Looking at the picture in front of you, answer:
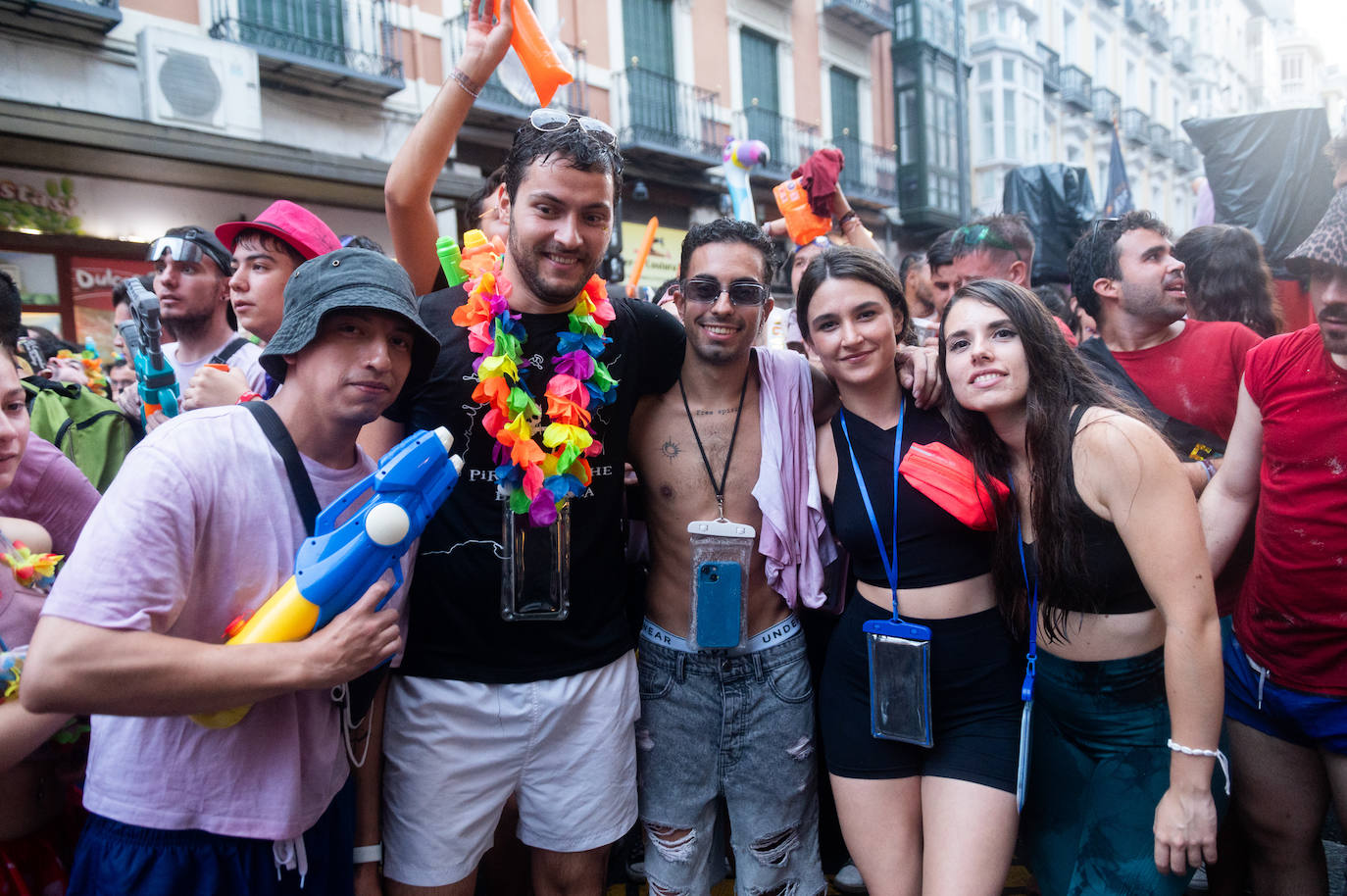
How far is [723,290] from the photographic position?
2529 millimetres

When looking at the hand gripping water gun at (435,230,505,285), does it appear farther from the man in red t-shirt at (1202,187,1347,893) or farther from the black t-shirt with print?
the man in red t-shirt at (1202,187,1347,893)

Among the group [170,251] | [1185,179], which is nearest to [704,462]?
[170,251]

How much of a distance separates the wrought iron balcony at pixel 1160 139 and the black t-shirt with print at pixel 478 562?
3063 centimetres

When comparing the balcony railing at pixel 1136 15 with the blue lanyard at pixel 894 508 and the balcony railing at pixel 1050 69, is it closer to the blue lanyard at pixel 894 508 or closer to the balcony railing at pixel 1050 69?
the balcony railing at pixel 1050 69

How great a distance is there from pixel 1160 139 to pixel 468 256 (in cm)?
3184

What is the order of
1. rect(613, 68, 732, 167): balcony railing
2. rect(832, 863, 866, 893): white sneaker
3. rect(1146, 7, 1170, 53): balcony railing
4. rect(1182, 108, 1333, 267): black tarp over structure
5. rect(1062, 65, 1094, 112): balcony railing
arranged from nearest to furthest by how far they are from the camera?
rect(832, 863, 866, 893): white sneaker → rect(1182, 108, 1333, 267): black tarp over structure → rect(613, 68, 732, 167): balcony railing → rect(1062, 65, 1094, 112): balcony railing → rect(1146, 7, 1170, 53): balcony railing

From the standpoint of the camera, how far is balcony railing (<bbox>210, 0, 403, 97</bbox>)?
338 inches

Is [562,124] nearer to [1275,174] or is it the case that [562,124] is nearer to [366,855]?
[366,855]

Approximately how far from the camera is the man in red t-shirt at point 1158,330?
303 centimetres

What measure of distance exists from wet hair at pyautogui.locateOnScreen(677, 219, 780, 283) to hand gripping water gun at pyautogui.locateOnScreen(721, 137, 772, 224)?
4.07ft

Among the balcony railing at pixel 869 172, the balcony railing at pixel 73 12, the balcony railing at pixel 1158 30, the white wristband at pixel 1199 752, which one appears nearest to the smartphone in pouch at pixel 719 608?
the white wristband at pixel 1199 752

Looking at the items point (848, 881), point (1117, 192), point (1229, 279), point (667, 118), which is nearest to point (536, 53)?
point (1229, 279)

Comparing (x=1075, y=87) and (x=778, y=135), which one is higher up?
(x=1075, y=87)

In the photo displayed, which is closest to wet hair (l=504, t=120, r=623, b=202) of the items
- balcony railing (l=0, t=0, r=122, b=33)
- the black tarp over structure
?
the black tarp over structure
